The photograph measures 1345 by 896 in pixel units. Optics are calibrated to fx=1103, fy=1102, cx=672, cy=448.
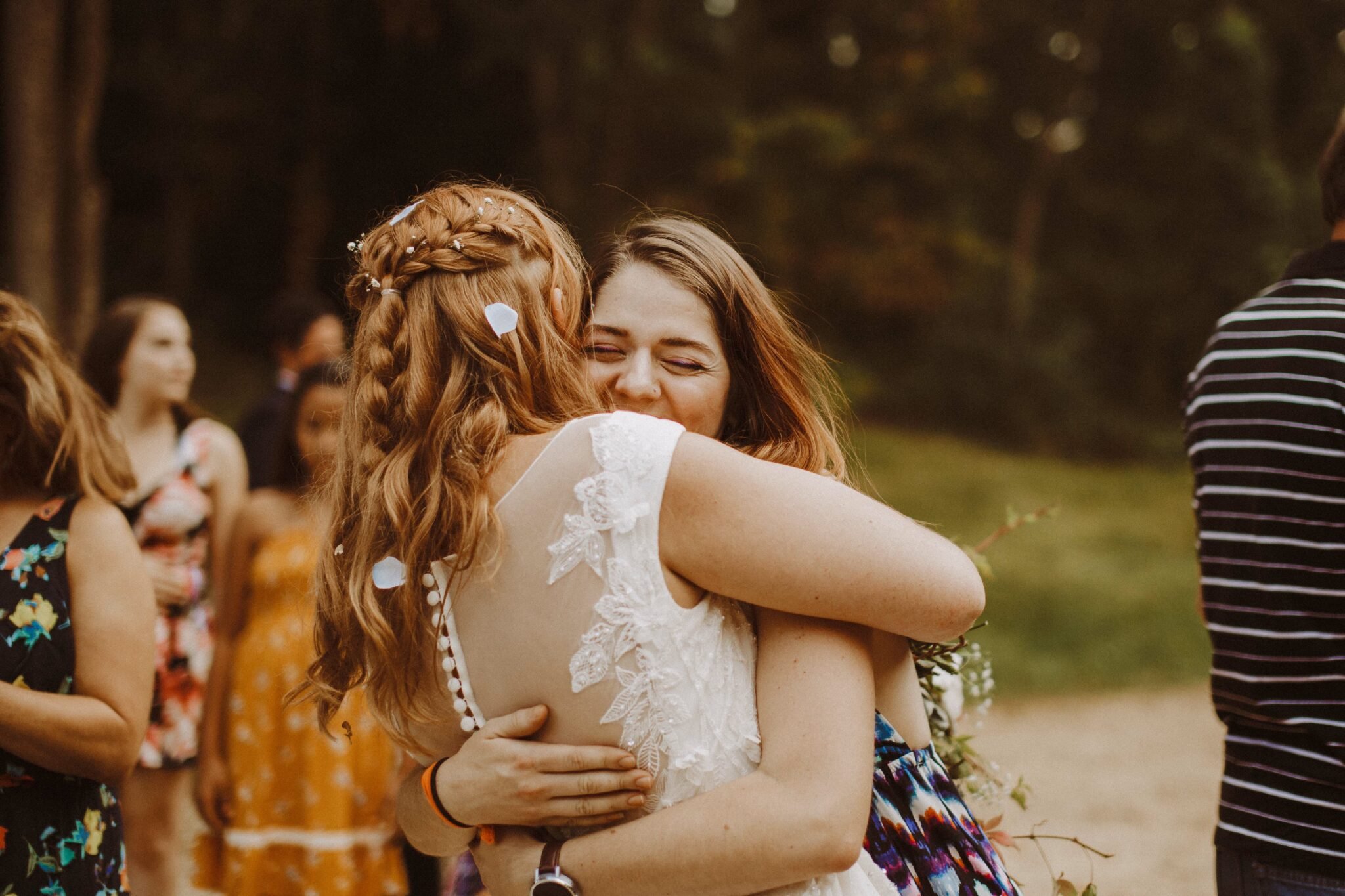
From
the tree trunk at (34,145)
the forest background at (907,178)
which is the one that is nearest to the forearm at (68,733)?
the tree trunk at (34,145)

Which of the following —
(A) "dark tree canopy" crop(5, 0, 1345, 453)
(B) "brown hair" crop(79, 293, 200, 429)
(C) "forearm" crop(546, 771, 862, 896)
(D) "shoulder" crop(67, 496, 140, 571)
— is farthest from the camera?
(A) "dark tree canopy" crop(5, 0, 1345, 453)

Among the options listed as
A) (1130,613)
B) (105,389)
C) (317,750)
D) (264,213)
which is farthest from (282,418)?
(264,213)

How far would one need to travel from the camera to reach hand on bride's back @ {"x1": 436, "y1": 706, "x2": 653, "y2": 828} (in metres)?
1.52

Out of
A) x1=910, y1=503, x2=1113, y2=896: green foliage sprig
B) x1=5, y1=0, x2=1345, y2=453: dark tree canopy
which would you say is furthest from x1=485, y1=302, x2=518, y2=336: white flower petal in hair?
x1=5, y1=0, x2=1345, y2=453: dark tree canopy

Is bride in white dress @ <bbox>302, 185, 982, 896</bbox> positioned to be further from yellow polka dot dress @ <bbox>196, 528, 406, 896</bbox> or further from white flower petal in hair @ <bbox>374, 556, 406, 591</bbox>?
yellow polka dot dress @ <bbox>196, 528, 406, 896</bbox>

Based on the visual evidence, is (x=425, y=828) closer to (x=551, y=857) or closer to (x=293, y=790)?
A: (x=551, y=857)

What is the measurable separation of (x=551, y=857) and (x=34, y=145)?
22.1 ft

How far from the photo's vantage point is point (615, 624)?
1499 mm

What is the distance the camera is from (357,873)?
12.4 ft

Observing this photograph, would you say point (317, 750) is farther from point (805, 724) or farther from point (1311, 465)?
point (1311, 465)

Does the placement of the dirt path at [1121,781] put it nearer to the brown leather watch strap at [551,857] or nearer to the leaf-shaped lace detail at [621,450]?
the brown leather watch strap at [551,857]

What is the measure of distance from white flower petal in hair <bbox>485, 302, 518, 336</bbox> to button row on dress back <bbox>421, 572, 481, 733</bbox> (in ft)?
1.21

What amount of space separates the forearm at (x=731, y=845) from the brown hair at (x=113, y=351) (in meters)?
3.82

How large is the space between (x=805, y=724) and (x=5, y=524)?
1.82 m
